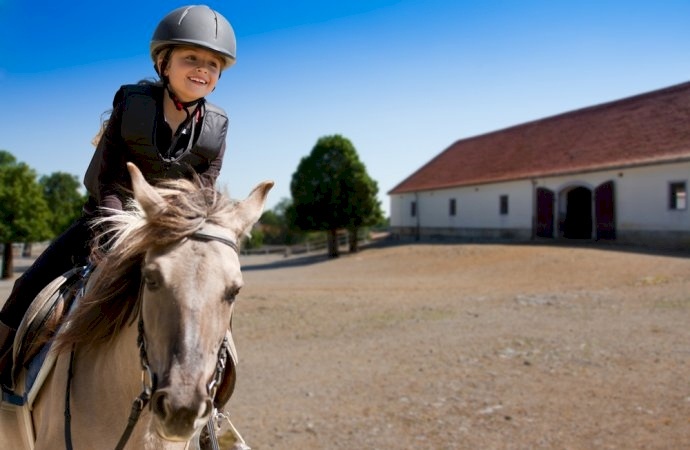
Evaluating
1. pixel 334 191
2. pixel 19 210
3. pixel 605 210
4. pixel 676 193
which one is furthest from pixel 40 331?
pixel 19 210

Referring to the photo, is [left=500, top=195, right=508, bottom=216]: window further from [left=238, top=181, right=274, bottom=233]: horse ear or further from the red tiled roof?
[left=238, top=181, right=274, bottom=233]: horse ear

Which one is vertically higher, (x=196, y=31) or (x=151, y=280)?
(x=196, y=31)

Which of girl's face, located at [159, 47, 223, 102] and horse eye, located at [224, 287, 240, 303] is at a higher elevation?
girl's face, located at [159, 47, 223, 102]

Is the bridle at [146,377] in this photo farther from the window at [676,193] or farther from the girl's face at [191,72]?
the window at [676,193]

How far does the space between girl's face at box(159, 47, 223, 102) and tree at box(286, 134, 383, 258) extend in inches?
1209

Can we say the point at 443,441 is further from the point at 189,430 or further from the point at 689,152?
the point at 689,152

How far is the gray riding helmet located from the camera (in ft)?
8.95

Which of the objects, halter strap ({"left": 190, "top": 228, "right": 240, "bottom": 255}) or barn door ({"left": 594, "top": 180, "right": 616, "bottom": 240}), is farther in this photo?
barn door ({"left": 594, "top": 180, "right": 616, "bottom": 240})

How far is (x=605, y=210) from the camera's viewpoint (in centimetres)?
2800

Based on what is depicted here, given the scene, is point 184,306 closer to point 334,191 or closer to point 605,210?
point 605,210

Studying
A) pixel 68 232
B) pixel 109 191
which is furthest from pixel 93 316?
pixel 68 232

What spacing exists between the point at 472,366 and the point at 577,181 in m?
24.3

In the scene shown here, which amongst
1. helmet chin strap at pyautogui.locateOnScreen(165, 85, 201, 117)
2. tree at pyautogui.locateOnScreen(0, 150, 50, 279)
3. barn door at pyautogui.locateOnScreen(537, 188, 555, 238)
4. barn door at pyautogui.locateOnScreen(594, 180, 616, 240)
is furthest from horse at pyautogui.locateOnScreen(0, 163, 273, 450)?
tree at pyautogui.locateOnScreen(0, 150, 50, 279)

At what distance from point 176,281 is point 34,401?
135cm
